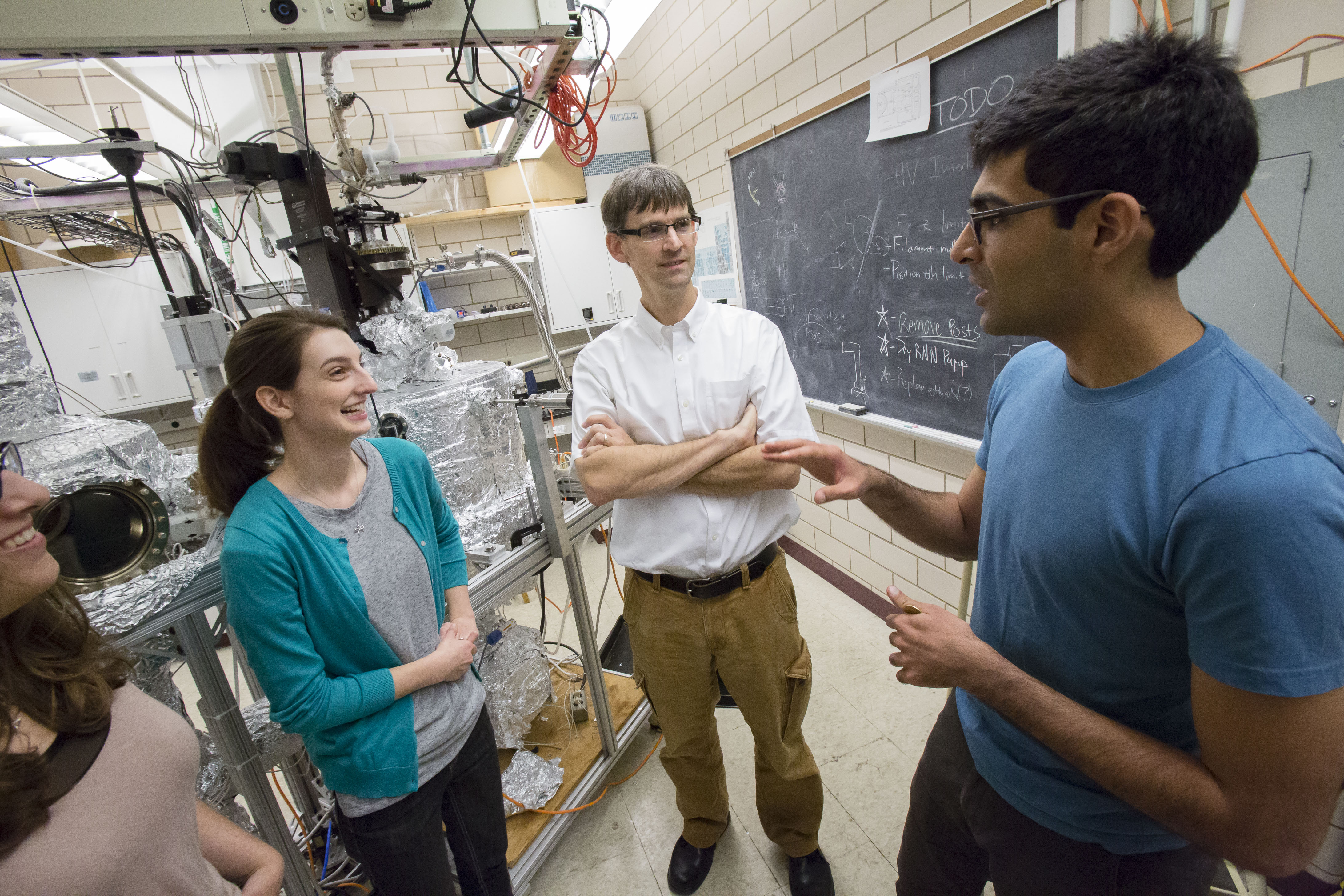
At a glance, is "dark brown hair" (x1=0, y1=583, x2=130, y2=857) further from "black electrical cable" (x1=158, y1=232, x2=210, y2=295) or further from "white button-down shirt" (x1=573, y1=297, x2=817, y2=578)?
"black electrical cable" (x1=158, y1=232, x2=210, y2=295)

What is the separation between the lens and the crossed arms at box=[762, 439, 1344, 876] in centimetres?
56

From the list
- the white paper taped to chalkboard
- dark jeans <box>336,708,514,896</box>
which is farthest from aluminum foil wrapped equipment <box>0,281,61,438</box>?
the white paper taped to chalkboard

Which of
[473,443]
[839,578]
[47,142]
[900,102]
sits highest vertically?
[47,142]

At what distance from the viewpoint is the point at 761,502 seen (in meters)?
1.35

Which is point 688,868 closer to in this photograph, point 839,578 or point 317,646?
point 317,646

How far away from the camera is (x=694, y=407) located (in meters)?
1.32

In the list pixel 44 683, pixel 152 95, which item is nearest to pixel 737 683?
pixel 44 683

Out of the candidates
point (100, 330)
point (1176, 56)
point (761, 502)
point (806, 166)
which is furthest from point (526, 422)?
point (100, 330)

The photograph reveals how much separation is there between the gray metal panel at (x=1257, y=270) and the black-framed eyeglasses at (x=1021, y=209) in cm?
69

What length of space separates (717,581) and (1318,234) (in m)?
1.36

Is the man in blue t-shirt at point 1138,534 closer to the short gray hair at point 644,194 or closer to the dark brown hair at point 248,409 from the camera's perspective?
the short gray hair at point 644,194

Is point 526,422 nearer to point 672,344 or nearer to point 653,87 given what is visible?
point 672,344

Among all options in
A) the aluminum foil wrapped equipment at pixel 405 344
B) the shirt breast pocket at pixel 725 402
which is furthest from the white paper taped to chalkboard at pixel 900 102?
the aluminum foil wrapped equipment at pixel 405 344

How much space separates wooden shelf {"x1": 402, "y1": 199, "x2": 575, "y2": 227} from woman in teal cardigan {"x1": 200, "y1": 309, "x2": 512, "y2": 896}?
2.92 m
